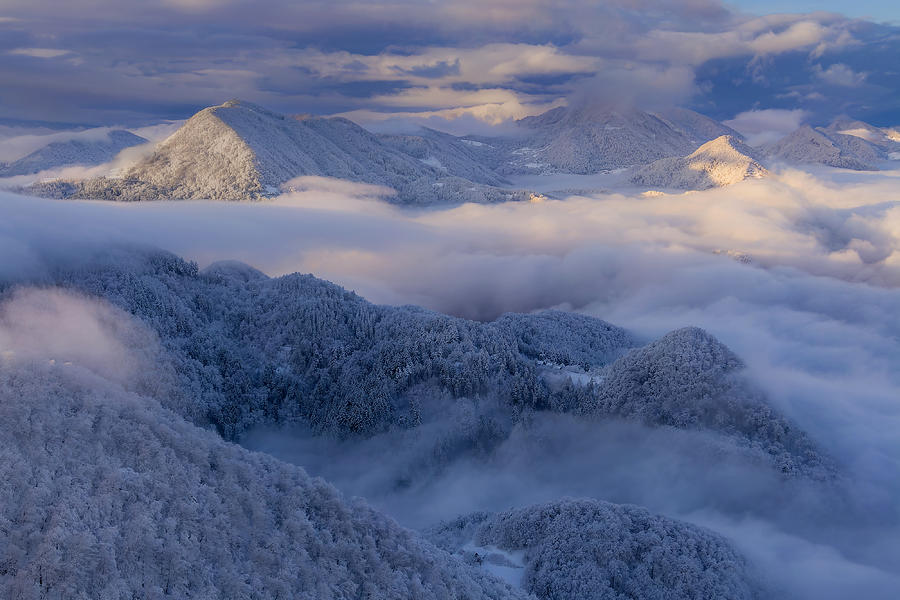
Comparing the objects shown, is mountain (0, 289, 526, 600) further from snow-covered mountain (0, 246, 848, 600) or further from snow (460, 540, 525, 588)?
snow (460, 540, 525, 588)

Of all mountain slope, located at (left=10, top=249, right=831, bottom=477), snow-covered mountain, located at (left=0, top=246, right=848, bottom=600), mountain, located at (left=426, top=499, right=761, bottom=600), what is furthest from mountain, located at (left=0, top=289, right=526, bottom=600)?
mountain slope, located at (left=10, top=249, right=831, bottom=477)

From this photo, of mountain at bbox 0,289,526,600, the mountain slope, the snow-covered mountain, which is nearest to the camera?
mountain at bbox 0,289,526,600

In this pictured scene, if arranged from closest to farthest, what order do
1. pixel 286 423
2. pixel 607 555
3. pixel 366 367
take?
1. pixel 607 555
2. pixel 286 423
3. pixel 366 367

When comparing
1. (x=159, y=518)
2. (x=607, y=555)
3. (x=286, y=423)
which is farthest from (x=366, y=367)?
(x=159, y=518)

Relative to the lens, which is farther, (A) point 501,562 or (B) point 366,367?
(B) point 366,367

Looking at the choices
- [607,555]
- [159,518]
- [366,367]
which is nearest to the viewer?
[159,518]

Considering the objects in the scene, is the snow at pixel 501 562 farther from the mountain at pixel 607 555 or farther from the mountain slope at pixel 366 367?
the mountain slope at pixel 366 367

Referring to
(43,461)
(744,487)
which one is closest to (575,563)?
(744,487)

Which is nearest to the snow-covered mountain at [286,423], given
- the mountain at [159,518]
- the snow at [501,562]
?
the mountain at [159,518]

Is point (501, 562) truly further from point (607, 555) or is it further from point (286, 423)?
point (286, 423)

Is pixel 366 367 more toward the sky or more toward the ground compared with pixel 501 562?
more toward the sky
